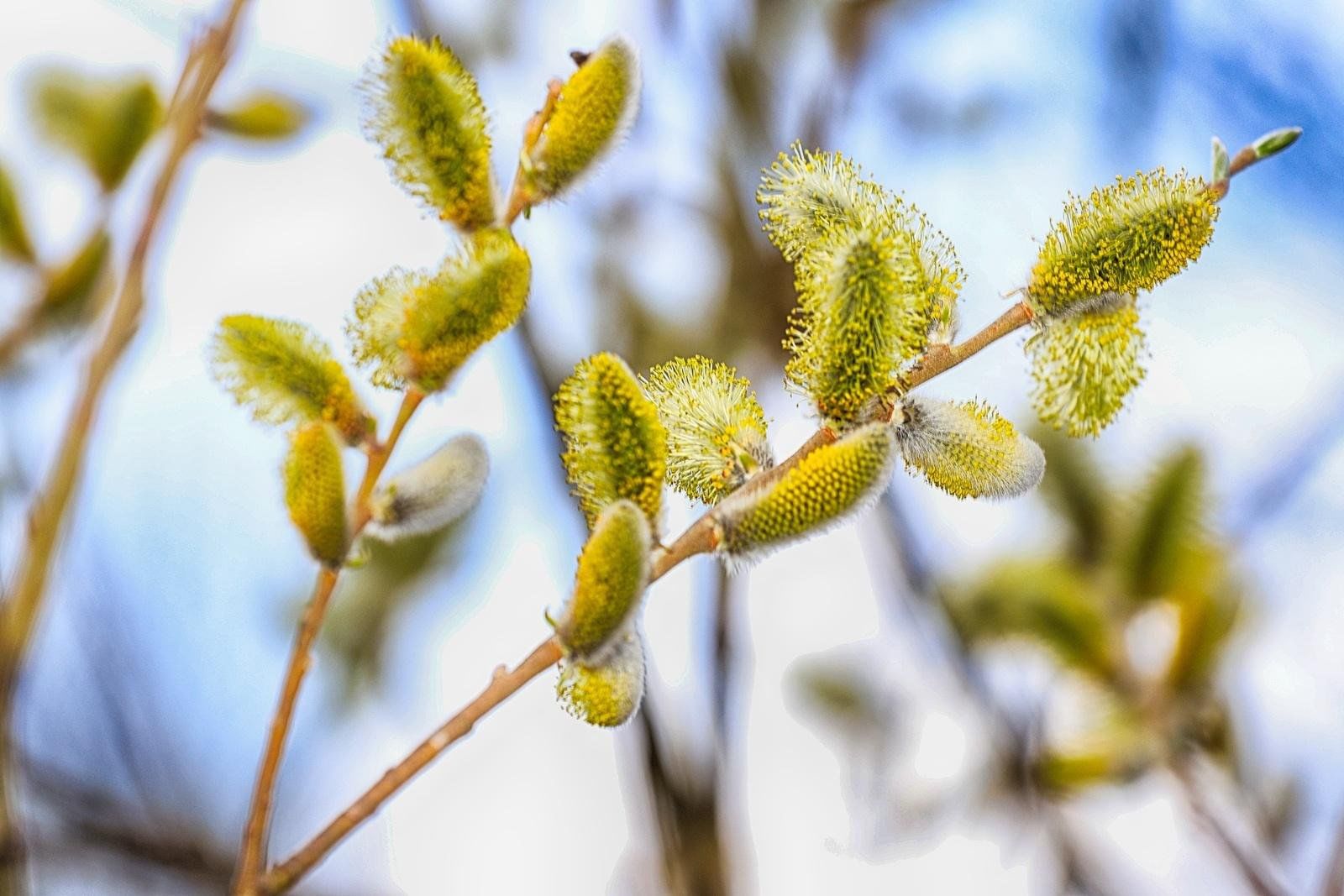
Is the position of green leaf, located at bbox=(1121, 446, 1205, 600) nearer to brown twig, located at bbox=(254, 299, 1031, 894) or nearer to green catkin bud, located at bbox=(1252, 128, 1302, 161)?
green catkin bud, located at bbox=(1252, 128, 1302, 161)

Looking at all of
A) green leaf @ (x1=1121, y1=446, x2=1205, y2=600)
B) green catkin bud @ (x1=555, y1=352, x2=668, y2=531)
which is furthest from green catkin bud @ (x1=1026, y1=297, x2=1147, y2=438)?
green leaf @ (x1=1121, y1=446, x2=1205, y2=600)

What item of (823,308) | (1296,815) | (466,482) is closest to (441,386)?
(466,482)

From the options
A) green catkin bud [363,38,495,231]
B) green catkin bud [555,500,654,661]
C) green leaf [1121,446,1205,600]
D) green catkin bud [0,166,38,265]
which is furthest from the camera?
green leaf [1121,446,1205,600]

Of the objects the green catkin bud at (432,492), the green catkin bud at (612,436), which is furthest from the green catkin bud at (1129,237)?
the green catkin bud at (432,492)

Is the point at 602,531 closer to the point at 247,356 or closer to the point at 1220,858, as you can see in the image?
the point at 247,356

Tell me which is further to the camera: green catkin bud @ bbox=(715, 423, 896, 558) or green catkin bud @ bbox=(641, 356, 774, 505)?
green catkin bud @ bbox=(641, 356, 774, 505)

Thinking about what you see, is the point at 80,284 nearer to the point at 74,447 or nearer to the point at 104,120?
the point at 104,120

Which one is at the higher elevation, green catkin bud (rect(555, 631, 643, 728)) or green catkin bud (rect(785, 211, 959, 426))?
green catkin bud (rect(785, 211, 959, 426))
